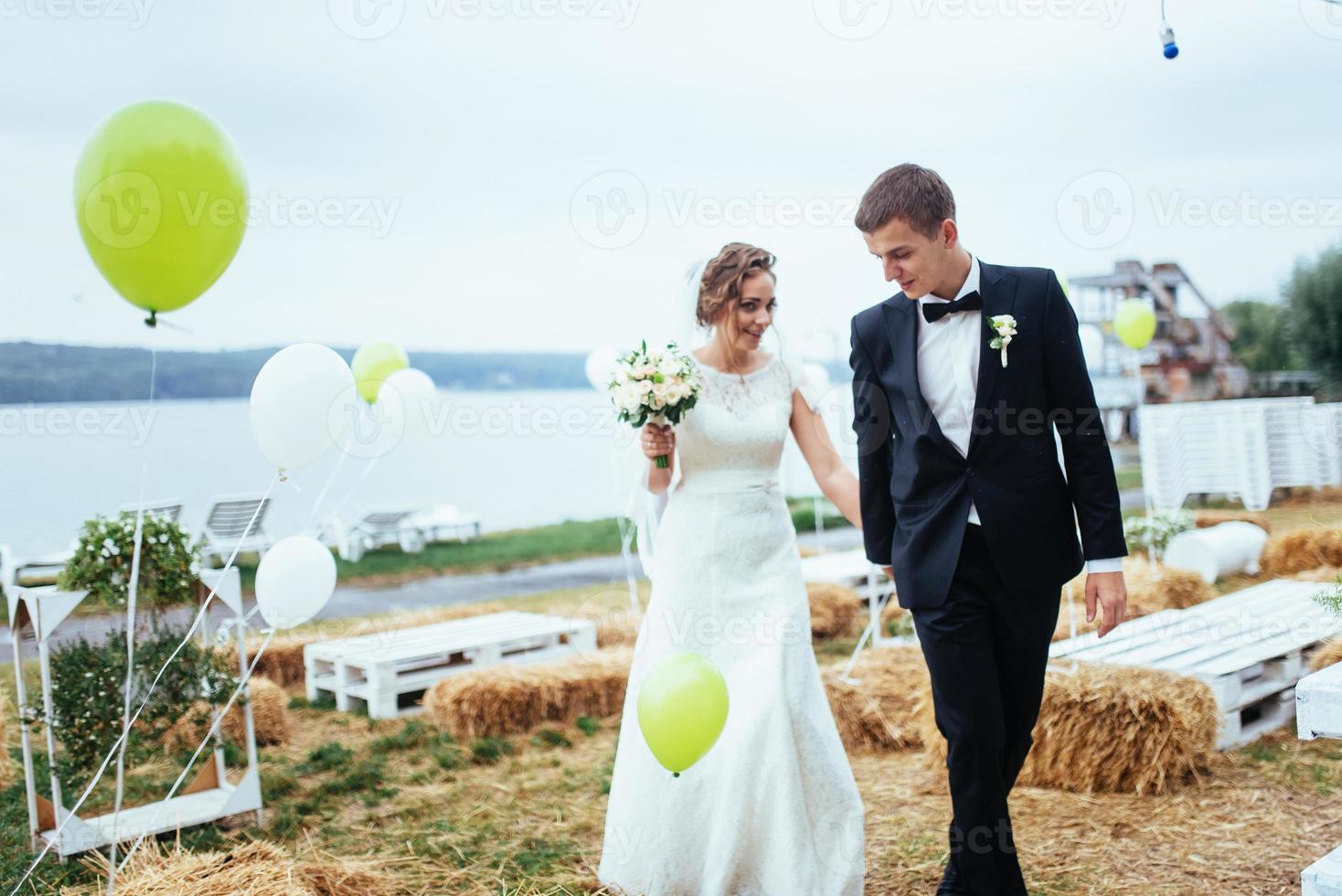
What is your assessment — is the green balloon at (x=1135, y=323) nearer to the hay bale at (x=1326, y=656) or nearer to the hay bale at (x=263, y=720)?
the hay bale at (x=1326, y=656)

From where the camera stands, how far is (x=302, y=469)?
1004 centimetres

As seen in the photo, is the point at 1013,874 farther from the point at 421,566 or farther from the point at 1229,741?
the point at 421,566

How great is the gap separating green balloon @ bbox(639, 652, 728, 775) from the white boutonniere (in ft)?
4.00

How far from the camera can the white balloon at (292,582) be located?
4398 millimetres

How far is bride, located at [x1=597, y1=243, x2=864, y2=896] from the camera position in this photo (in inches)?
134

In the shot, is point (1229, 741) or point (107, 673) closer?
point (107, 673)

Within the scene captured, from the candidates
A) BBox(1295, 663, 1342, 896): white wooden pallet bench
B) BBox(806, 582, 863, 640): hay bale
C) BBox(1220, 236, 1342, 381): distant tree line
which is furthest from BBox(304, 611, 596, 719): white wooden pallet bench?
BBox(1220, 236, 1342, 381): distant tree line

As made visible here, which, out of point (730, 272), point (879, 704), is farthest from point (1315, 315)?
point (730, 272)

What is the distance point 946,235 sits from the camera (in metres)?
2.93

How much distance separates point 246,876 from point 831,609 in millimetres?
5791

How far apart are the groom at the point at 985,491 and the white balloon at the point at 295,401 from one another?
2.05 metres

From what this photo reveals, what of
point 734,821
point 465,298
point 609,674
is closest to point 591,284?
point 465,298

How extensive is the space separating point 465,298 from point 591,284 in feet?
17.0

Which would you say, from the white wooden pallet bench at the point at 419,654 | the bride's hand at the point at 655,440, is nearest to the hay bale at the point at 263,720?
the white wooden pallet bench at the point at 419,654
